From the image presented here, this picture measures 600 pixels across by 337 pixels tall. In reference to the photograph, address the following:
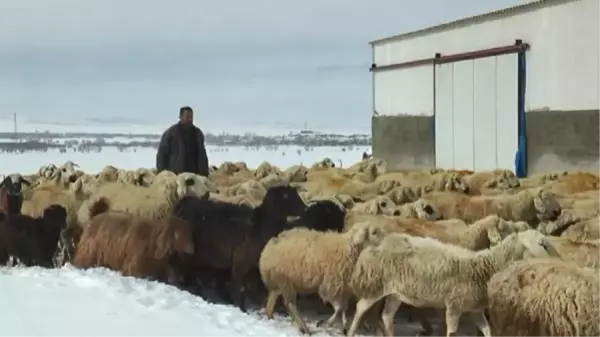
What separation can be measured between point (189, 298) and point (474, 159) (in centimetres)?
1597

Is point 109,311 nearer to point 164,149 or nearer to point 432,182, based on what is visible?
point 164,149

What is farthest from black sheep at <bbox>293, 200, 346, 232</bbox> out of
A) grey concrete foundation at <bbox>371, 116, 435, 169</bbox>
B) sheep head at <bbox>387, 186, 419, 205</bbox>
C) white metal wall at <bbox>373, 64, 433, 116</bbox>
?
white metal wall at <bbox>373, 64, 433, 116</bbox>

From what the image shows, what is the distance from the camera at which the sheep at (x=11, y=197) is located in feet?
42.9

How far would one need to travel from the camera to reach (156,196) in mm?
12156

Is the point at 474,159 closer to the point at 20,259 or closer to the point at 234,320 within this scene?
the point at 20,259

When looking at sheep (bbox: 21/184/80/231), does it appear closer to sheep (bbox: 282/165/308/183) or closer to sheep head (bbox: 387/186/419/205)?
sheep head (bbox: 387/186/419/205)

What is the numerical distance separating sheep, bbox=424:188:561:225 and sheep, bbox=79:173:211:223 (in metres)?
3.29

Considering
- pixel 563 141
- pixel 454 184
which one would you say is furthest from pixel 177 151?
pixel 563 141

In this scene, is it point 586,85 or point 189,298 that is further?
point 586,85

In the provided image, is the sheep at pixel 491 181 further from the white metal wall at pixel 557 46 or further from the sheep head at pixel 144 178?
the sheep head at pixel 144 178

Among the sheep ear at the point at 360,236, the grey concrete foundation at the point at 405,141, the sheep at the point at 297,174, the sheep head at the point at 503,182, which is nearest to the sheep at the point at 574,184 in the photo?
the sheep head at the point at 503,182

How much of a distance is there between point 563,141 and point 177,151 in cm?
987

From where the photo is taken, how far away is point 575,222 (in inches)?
427

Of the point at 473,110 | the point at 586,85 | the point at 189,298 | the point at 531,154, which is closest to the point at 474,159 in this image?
the point at 473,110
